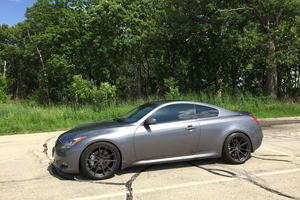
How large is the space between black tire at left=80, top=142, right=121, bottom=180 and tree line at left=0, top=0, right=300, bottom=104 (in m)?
9.88

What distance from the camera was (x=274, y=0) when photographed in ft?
58.4

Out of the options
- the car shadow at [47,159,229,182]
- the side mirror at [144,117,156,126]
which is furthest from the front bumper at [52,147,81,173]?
the side mirror at [144,117,156,126]

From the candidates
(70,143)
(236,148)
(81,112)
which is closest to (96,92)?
(81,112)

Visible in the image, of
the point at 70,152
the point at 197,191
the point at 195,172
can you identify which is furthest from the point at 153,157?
the point at 70,152

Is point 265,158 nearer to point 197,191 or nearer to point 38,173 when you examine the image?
point 197,191

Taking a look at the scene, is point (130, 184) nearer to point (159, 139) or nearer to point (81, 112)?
point (159, 139)

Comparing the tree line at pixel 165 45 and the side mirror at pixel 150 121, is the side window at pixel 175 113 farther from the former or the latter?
the tree line at pixel 165 45

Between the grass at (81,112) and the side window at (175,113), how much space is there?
7214 millimetres

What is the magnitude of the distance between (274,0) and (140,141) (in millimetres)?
18263

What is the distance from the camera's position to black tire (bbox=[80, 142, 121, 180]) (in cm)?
434

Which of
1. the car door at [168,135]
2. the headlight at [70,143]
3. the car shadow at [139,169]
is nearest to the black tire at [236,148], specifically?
the car shadow at [139,169]

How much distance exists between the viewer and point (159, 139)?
4.72 m

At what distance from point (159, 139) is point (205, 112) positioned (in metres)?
1.32

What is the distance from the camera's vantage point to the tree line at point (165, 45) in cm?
1867
